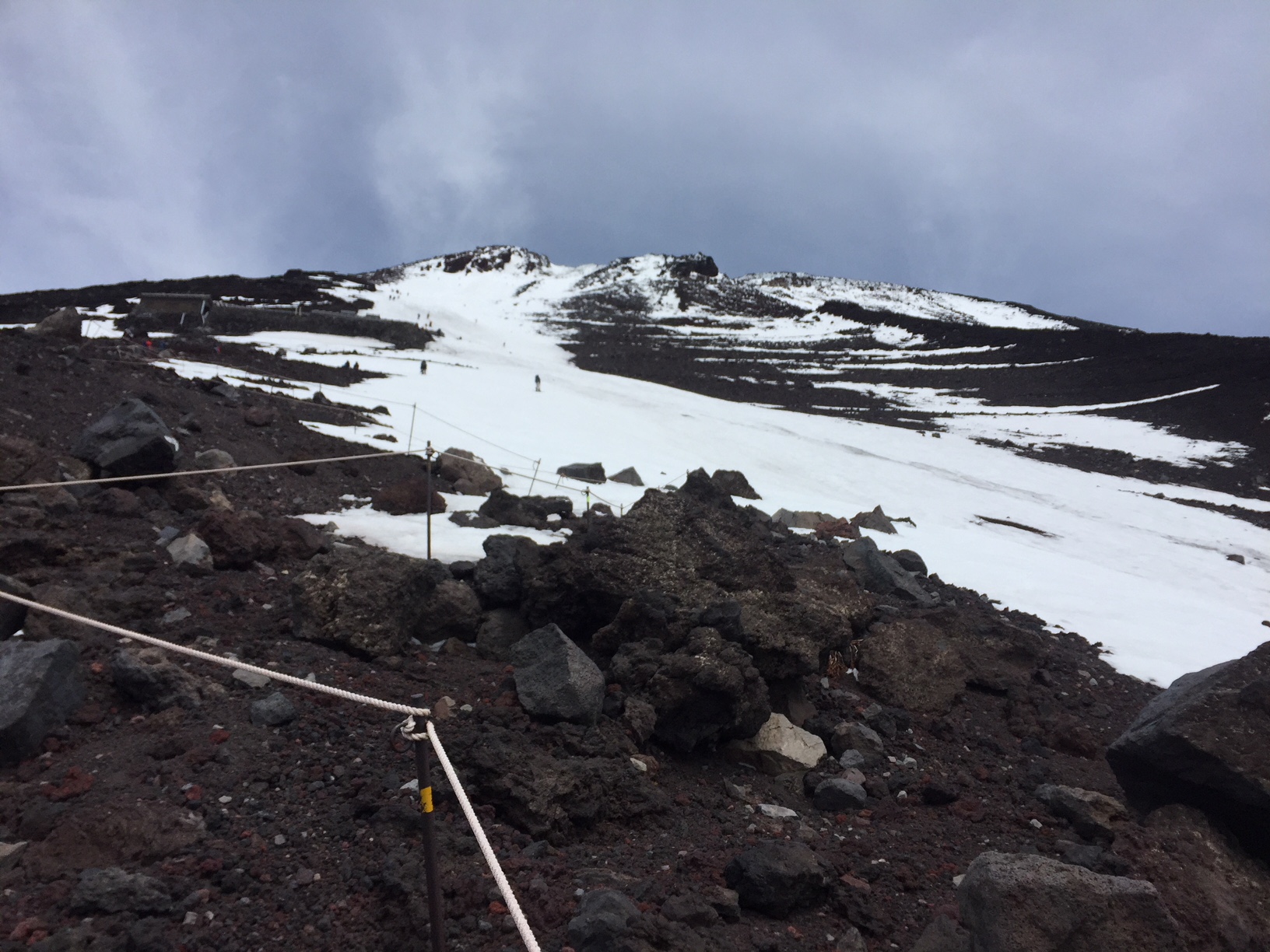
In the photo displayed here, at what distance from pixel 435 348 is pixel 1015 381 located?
32.1m

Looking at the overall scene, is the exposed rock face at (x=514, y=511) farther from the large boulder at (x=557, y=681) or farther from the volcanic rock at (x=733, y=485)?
the volcanic rock at (x=733, y=485)

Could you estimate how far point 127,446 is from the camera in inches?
255

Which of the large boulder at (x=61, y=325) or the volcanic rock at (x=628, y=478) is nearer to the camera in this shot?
the large boulder at (x=61, y=325)

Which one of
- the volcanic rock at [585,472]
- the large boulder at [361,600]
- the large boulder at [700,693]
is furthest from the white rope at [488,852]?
the volcanic rock at [585,472]

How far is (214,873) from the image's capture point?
2602mm

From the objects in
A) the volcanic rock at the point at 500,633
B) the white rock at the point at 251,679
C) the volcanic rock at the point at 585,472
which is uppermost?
the volcanic rock at the point at 585,472

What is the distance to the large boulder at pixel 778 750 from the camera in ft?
14.1

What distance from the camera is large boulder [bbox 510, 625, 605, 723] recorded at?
13.0 feet

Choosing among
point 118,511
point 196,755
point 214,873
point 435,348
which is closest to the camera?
point 214,873

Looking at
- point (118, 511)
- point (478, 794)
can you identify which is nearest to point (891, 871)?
point (478, 794)

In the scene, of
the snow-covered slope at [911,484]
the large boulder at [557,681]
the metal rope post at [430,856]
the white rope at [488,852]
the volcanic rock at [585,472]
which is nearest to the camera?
the white rope at [488,852]

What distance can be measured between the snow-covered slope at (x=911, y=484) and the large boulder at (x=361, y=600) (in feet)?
5.54

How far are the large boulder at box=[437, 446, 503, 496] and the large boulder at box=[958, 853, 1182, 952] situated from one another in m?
8.22

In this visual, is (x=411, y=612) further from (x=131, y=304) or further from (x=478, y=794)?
(x=131, y=304)
